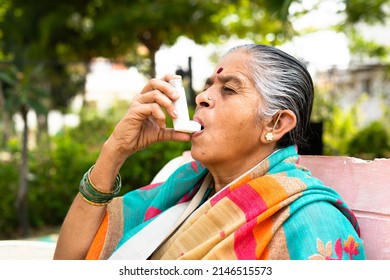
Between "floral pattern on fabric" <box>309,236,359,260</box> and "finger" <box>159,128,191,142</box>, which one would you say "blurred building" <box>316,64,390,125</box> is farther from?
"floral pattern on fabric" <box>309,236,359,260</box>

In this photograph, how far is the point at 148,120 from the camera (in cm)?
220

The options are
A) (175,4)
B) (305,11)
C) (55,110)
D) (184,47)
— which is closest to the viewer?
(305,11)

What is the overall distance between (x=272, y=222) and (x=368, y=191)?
0.41 m

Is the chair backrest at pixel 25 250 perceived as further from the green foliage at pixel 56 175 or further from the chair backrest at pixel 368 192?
the green foliage at pixel 56 175

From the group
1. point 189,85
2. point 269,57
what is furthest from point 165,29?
point 269,57

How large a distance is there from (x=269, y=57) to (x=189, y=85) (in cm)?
485

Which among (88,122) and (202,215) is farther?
(88,122)

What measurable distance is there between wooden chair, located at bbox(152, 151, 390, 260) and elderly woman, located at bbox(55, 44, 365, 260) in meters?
0.07

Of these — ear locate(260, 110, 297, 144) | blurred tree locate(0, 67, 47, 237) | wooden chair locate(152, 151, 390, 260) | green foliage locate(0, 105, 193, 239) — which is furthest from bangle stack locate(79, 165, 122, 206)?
green foliage locate(0, 105, 193, 239)

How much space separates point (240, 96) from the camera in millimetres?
1980

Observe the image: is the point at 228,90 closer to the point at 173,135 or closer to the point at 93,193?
the point at 173,135

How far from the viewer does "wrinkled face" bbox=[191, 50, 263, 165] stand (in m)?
1.96

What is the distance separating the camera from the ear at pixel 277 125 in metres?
1.98
